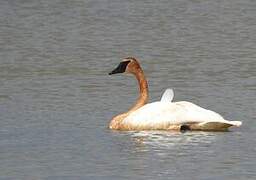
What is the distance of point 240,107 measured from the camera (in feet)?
49.3

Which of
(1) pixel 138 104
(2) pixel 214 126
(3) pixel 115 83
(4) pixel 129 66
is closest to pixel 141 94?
(1) pixel 138 104

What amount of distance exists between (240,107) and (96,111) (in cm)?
172

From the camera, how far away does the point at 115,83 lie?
57.0 ft

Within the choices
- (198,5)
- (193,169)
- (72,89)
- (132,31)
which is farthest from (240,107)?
(198,5)

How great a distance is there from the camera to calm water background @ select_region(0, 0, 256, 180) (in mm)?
11758

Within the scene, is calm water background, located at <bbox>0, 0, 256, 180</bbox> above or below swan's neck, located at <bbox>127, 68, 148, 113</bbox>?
below

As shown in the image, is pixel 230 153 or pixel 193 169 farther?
pixel 230 153

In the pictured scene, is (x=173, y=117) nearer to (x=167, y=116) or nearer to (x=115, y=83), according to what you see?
(x=167, y=116)

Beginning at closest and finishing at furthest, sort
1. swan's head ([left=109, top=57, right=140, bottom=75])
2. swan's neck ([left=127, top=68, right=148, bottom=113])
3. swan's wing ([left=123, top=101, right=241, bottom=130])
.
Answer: swan's wing ([left=123, top=101, right=241, bottom=130]), swan's neck ([left=127, top=68, right=148, bottom=113]), swan's head ([left=109, top=57, right=140, bottom=75])

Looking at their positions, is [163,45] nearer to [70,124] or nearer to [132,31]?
[132,31]

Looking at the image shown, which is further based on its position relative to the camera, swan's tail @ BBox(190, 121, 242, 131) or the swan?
the swan

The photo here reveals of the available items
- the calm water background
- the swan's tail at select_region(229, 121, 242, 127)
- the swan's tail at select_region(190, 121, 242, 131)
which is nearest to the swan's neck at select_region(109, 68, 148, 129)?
the calm water background

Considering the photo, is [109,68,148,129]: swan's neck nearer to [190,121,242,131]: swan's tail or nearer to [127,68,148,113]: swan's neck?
[127,68,148,113]: swan's neck

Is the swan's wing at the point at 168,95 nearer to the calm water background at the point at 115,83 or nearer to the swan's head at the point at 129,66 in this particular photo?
the calm water background at the point at 115,83
